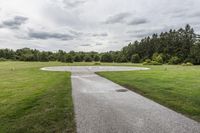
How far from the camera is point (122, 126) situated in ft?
14.4

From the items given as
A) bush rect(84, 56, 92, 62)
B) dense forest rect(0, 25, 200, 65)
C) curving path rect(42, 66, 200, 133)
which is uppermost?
dense forest rect(0, 25, 200, 65)

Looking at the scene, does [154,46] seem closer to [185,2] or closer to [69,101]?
[185,2]

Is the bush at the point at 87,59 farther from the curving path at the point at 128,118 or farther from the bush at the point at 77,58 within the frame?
the curving path at the point at 128,118

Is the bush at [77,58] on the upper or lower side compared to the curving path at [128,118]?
upper

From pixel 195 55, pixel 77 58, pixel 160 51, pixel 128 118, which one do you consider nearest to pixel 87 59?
pixel 77 58

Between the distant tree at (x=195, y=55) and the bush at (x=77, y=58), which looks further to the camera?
the bush at (x=77, y=58)

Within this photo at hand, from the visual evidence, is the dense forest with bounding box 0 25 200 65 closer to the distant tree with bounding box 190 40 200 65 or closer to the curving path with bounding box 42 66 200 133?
the distant tree with bounding box 190 40 200 65

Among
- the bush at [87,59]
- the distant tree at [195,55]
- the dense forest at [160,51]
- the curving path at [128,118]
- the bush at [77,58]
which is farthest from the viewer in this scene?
the bush at [87,59]

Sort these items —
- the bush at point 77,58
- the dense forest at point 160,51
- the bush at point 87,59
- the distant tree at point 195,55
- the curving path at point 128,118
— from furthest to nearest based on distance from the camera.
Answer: the bush at point 87,59, the bush at point 77,58, the dense forest at point 160,51, the distant tree at point 195,55, the curving path at point 128,118

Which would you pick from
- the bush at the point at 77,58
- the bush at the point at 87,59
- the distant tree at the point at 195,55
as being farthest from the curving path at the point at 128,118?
the bush at the point at 87,59

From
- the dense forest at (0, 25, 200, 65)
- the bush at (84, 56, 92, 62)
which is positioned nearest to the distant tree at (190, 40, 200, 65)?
the dense forest at (0, 25, 200, 65)

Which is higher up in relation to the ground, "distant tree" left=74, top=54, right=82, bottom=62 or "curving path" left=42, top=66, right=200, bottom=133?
"distant tree" left=74, top=54, right=82, bottom=62

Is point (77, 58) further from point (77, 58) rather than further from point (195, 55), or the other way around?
point (195, 55)

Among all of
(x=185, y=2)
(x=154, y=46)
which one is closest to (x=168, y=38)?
(x=154, y=46)
